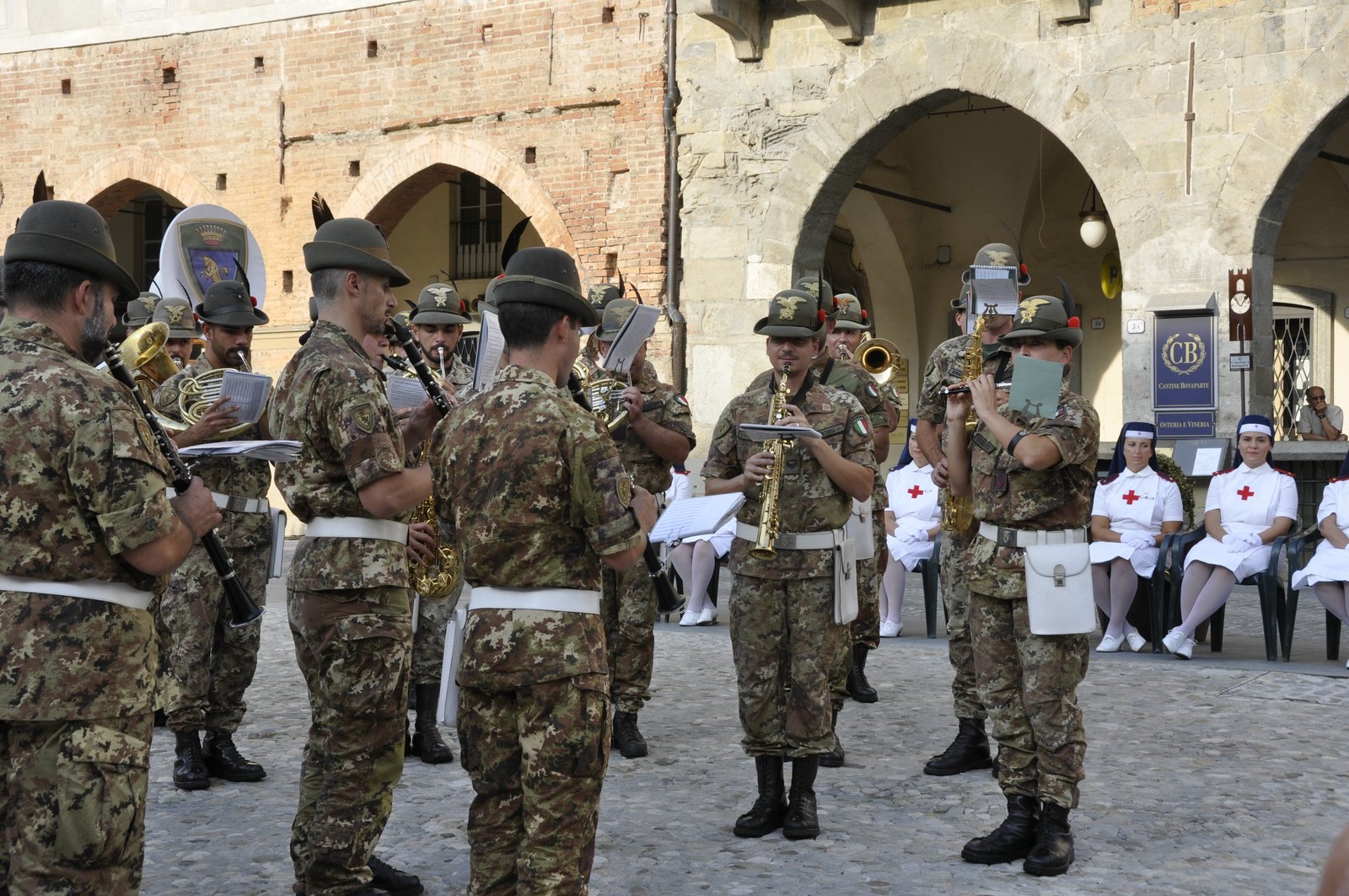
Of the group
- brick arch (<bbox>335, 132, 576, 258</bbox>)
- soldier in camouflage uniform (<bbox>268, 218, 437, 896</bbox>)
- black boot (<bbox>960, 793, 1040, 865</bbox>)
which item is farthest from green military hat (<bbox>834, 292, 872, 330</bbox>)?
brick arch (<bbox>335, 132, 576, 258</bbox>)

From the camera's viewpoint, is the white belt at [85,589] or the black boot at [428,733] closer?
the white belt at [85,589]

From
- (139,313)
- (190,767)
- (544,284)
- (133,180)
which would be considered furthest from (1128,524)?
(133,180)

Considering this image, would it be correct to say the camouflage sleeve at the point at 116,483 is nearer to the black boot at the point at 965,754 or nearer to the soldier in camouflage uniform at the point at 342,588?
the soldier in camouflage uniform at the point at 342,588

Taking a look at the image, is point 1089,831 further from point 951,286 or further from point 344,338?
point 951,286

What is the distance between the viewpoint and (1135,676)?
868 cm

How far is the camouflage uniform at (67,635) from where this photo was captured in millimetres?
3186

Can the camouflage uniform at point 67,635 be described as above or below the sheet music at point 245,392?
below

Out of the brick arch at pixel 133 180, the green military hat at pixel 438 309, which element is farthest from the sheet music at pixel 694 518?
the brick arch at pixel 133 180

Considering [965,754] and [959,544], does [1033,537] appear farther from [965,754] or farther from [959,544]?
[959,544]

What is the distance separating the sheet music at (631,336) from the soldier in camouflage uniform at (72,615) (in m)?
2.43

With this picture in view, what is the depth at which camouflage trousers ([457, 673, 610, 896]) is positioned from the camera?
11.8 ft

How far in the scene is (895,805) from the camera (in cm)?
584

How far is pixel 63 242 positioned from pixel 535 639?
1481 millimetres

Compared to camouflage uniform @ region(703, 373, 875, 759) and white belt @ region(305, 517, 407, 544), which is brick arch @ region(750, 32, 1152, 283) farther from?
white belt @ region(305, 517, 407, 544)
